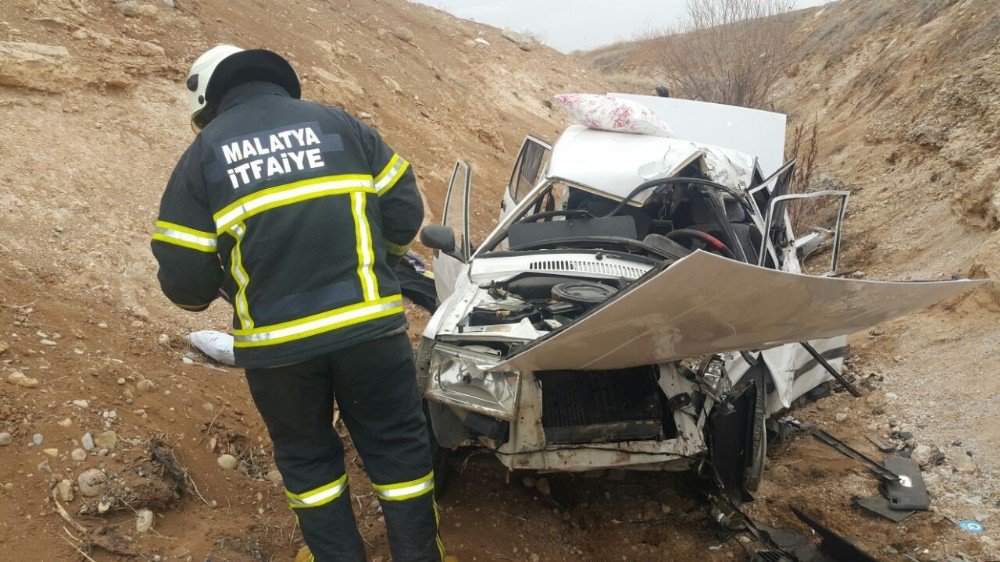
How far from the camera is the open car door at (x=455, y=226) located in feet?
14.2

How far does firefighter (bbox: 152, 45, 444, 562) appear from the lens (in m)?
2.46

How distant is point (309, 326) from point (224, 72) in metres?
0.98

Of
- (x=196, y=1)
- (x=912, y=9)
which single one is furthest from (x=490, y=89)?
(x=912, y=9)

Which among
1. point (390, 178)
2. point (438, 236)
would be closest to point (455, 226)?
point (438, 236)

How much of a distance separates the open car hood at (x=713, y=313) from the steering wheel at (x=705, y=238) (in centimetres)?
116

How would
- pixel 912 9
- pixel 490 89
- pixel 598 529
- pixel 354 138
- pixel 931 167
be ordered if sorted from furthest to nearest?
pixel 490 89 < pixel 912 9 < pixel 931 167 < pixel 598 529 < pixel 354 138

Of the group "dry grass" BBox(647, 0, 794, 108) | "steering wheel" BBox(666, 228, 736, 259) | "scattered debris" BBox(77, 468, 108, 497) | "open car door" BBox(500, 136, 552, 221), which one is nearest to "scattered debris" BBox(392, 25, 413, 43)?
"dry grass" BBox(647, 0, 794, 108)

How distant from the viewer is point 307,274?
2.48 m

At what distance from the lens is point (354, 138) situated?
105 inches

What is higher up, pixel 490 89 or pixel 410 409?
pixel 410 409

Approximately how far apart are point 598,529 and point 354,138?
208cm

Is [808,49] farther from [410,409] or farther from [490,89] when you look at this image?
[410,409]

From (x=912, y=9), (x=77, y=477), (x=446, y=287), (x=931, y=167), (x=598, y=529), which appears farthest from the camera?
(x=912, y=9)

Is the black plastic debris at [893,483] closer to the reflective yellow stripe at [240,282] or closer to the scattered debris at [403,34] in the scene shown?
the reflective yellow stripe at [240,282]
